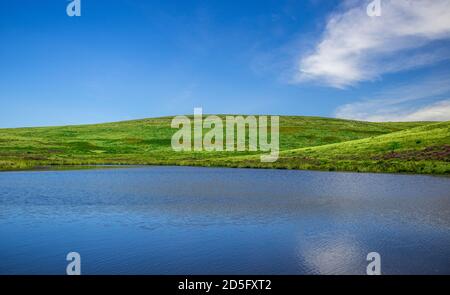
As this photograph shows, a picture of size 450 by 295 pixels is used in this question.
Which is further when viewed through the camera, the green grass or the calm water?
the green grass

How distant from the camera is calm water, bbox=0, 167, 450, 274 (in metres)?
12.2

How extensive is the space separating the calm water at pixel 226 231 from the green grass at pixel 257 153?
23.7 m

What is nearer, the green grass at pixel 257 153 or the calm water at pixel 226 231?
the calm water at pixel 226 231

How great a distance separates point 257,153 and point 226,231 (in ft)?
215

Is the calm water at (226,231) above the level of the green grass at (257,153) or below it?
below

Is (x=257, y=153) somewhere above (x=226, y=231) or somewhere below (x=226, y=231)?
above

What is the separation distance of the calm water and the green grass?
23.7 meters

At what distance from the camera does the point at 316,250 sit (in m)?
13.5

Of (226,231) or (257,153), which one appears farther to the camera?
(257,153)

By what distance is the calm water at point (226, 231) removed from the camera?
12.2 metres

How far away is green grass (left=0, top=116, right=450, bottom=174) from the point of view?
170ft

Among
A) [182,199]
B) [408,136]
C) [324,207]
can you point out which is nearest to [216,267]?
[324,207]

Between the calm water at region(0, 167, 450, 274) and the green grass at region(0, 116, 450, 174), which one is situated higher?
the green grass at region(0, 116, 450, 174)

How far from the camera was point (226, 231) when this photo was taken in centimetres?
1645
